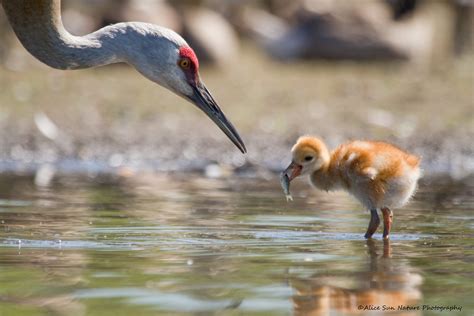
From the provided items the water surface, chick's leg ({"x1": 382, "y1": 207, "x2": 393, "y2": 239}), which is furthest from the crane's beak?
chick's leg ({"x1": 382, "y1": 207, "x2": 393, "y2": 239})

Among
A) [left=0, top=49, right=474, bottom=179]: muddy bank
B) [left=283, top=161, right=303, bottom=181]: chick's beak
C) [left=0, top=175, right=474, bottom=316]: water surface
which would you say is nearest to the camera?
[left=0, top=175, right=474, bottom=316]: water surface

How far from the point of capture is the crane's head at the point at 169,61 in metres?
8.05

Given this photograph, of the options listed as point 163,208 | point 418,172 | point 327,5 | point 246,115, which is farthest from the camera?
point 327,5

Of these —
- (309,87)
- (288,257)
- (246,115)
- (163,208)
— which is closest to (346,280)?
(288,257)

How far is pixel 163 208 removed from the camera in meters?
8.84

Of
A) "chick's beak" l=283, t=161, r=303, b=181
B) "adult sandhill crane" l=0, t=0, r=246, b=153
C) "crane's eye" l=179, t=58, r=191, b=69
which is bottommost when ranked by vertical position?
"chick's beak" l=283, t=161, r=303, b=181

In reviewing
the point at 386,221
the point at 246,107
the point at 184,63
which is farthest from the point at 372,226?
the point at 246,107

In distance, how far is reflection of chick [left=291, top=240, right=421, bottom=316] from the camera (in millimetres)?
5418

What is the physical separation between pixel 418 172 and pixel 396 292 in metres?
2.39

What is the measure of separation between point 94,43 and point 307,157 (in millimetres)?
1489

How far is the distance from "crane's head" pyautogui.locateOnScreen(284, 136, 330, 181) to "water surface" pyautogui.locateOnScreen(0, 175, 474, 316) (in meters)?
0.32

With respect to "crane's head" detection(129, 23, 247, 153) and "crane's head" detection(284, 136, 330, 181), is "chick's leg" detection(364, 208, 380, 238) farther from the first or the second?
"crane's head" detection(129, 23, 247, 153)

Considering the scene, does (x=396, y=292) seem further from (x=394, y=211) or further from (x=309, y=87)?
(x=309, y=87)

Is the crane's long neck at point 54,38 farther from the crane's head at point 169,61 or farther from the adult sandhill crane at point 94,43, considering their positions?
the crane's head at point 169,61
